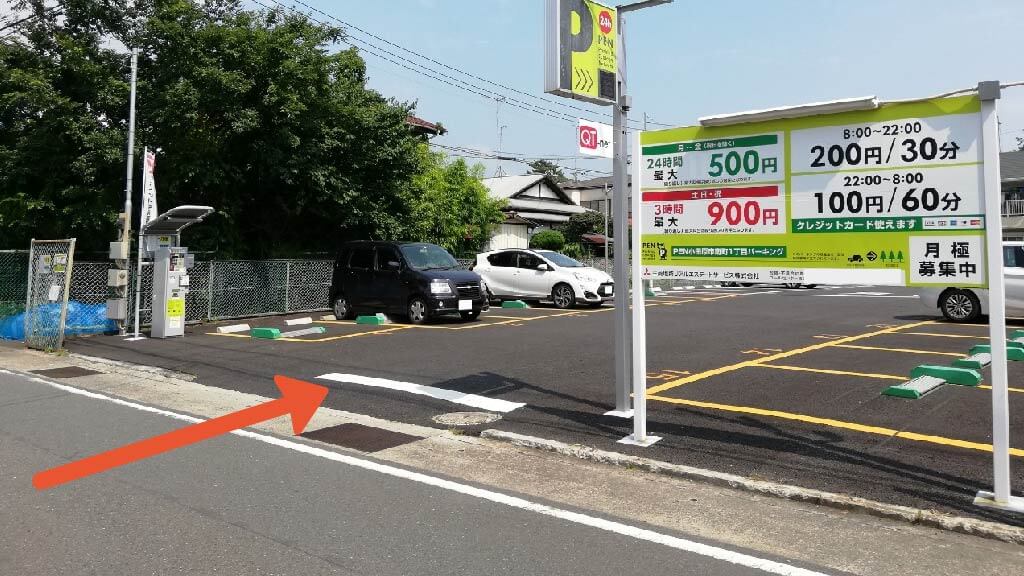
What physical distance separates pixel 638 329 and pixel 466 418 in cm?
226

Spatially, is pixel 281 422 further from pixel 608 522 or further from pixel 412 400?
pixel 608 522

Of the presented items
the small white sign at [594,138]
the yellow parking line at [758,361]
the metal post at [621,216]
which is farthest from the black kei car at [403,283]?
the small white sign at [594,138]

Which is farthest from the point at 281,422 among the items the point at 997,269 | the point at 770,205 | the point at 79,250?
the point at 79,250

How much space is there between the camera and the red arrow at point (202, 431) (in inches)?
225

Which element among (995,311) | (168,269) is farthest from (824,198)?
(168,269)

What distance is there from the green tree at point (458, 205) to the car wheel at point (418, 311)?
10504mm

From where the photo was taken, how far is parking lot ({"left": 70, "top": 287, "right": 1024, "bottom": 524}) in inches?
232

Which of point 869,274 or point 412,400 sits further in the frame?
point 412,400

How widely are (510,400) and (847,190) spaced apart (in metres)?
4.32

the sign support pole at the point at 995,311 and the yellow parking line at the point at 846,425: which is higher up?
the sign support pole at the point at 995,311

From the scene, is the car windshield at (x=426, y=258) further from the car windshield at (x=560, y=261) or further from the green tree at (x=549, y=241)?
the green tree at (x=549, y=241)

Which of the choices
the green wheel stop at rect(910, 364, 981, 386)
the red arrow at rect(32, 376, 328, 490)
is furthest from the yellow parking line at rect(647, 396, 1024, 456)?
the red arrow at rect(32, 376, 328, 490)

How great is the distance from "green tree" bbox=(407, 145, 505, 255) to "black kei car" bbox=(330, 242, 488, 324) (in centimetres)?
915

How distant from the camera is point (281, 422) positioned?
7602 millimetres
